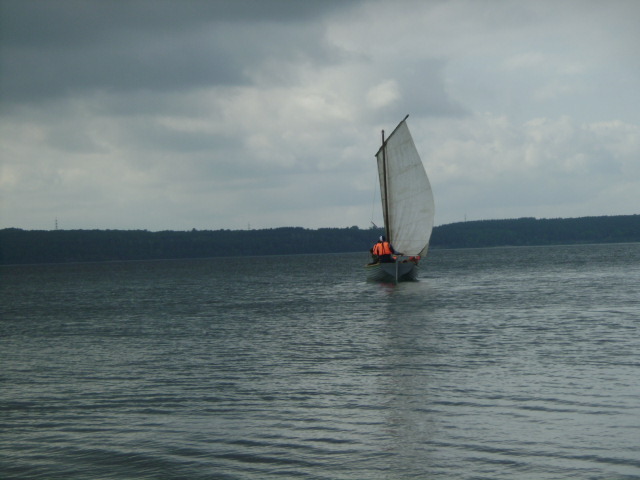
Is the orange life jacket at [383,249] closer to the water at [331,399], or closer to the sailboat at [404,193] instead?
the sailboat at [404,193]

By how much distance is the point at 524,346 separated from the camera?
28.2 meters

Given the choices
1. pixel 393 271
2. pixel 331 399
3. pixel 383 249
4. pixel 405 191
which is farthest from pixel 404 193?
pixel 331 399

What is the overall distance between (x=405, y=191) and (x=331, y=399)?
49.2 m

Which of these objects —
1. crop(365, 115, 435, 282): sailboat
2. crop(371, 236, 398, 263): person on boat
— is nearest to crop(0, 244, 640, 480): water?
crop(365, 115, 435, 282): sailboat

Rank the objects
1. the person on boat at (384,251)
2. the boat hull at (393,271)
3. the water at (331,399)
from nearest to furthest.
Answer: the water at (331,399) < the person on boat at (384,251) < the boat hull at (393,271)

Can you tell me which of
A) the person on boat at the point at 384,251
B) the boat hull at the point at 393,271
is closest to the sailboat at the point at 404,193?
the person on boat at the point at 384,251

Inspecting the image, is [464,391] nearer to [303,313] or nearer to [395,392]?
[395,392]

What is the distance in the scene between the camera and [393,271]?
71438 mm

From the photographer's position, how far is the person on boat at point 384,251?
2768 inches

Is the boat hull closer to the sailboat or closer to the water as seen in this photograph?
the sailboat

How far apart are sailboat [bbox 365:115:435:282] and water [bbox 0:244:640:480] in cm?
2679

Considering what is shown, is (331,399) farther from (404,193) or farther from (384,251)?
(384,251)

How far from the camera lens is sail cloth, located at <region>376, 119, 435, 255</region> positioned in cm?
6681

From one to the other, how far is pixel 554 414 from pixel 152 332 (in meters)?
26.3
